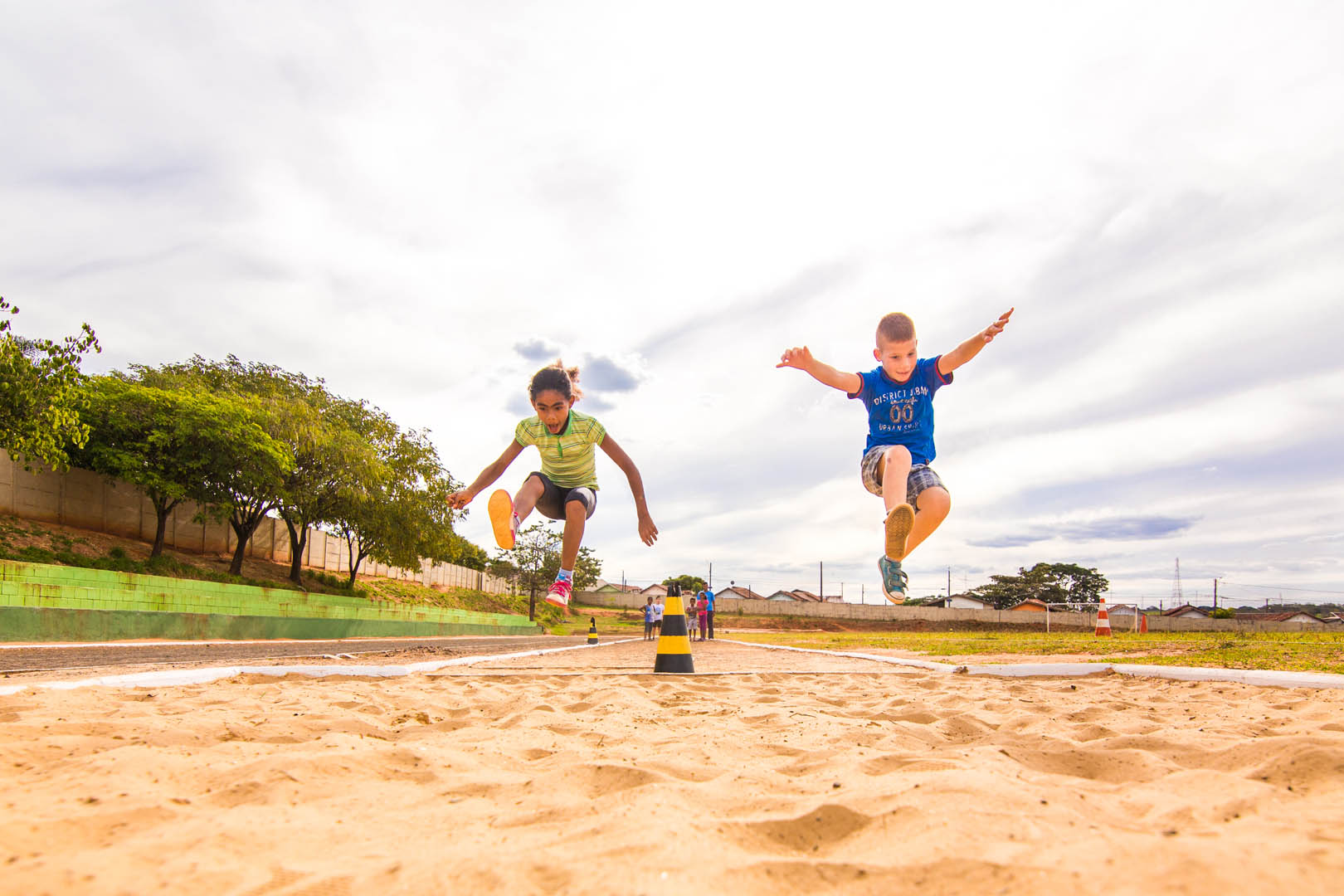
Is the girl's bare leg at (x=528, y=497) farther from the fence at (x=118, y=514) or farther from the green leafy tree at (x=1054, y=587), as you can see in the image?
the green leafy tree at (x=1054, y=587)

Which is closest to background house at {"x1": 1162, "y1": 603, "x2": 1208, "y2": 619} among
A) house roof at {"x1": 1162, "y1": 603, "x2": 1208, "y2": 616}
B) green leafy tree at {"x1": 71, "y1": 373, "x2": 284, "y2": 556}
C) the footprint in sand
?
house roof at {"x1": 1162, "y1": 603, "x2": 1208, "y2": 616}

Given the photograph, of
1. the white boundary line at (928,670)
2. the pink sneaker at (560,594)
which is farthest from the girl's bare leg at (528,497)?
the white boundary line at (928,670)

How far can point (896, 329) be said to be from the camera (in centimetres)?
514

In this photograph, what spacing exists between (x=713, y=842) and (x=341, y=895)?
779 millimetres

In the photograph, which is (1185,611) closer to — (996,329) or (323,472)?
(323,472)

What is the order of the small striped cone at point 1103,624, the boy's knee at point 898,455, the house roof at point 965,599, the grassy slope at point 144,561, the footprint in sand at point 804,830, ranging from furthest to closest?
the house roof at point 965,599 < the grassy slope at point 144,561 < the small striped cone at point 1103,624 < the boy's knee at point 898,455 < the footprint in sand at point 804,830

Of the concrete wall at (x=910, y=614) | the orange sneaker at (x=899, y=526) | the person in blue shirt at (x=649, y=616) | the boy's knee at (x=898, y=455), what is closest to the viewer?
the orange sneaker at (x=899, y=526)

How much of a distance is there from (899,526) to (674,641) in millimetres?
3310

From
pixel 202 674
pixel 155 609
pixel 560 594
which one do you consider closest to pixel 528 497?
pixel 560 594

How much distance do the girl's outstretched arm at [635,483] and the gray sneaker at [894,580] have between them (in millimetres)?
2841

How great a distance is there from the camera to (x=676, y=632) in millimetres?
7367

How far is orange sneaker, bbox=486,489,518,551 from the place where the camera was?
237 inches

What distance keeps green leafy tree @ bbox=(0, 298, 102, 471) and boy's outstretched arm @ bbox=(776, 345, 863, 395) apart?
22.3 meters

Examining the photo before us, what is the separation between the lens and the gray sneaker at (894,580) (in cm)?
487
